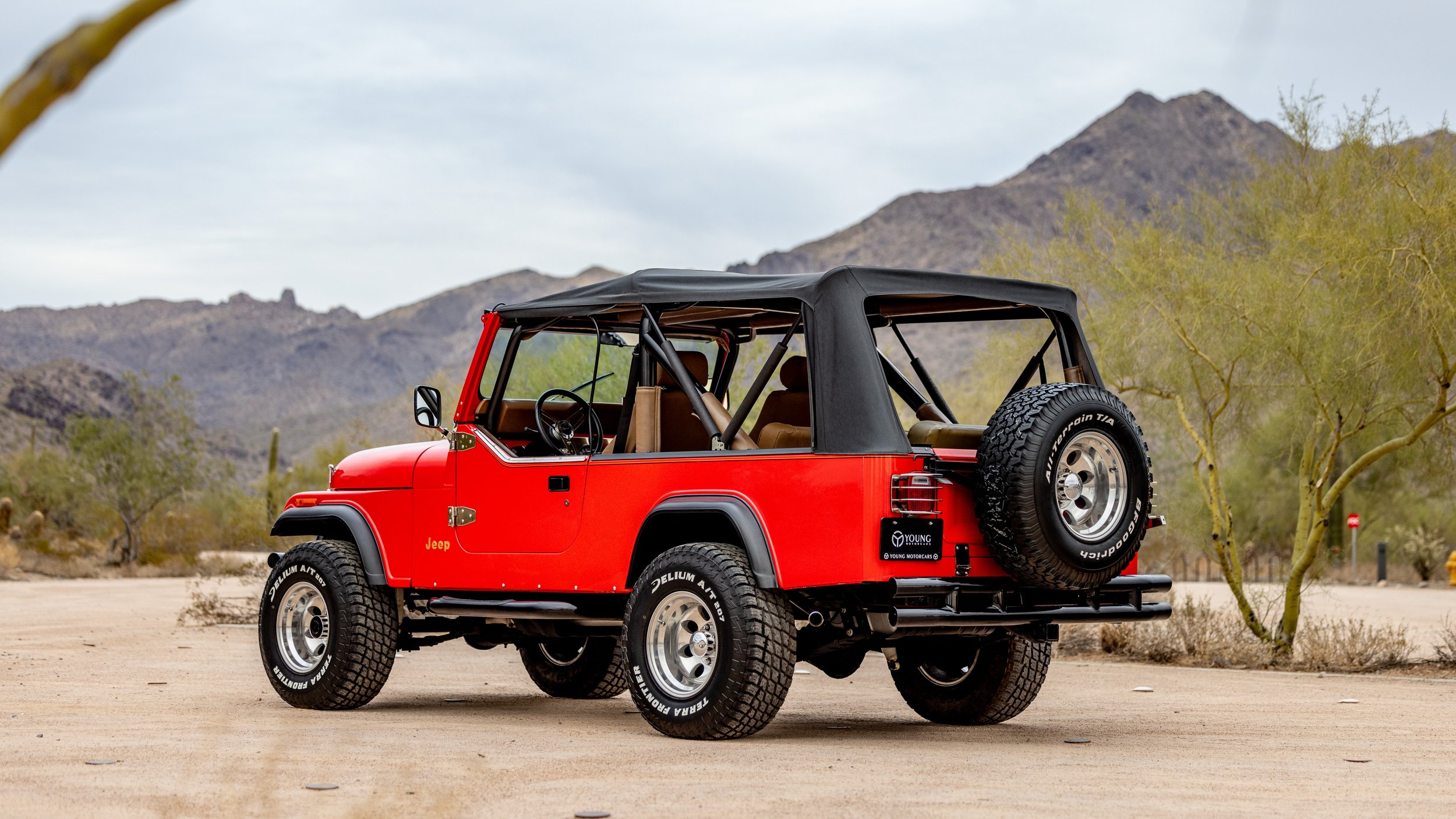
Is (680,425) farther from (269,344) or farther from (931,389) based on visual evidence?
(269,344)

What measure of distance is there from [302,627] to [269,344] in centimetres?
15743

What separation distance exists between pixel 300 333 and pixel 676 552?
162m

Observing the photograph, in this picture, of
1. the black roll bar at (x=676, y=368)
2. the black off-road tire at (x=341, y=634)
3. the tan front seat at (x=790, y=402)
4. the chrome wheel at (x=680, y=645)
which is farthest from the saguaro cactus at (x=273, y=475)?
the chrome wheel at (x=680, y=645)

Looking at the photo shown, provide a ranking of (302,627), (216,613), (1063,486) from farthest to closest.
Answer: (216,613)
(302,627)
(1063,486)

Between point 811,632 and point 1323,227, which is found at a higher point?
point 1323,227

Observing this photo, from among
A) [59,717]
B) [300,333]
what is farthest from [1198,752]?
[300,333]

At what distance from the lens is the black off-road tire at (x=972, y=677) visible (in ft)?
31.9

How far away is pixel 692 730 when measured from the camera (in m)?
8.39

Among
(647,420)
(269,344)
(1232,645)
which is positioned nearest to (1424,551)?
(1232,645)

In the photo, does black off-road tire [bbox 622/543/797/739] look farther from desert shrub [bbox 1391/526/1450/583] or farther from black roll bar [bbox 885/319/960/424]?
desert shrub [bbox 1391/526/1450/583]

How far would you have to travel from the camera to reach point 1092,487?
8320 millimetres

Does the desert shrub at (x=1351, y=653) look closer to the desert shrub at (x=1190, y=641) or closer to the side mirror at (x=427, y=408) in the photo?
the desert shrub at (x=1190, y=641)

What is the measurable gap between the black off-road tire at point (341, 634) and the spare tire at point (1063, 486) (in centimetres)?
410

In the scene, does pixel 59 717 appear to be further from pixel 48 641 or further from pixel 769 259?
pixel 769 259
